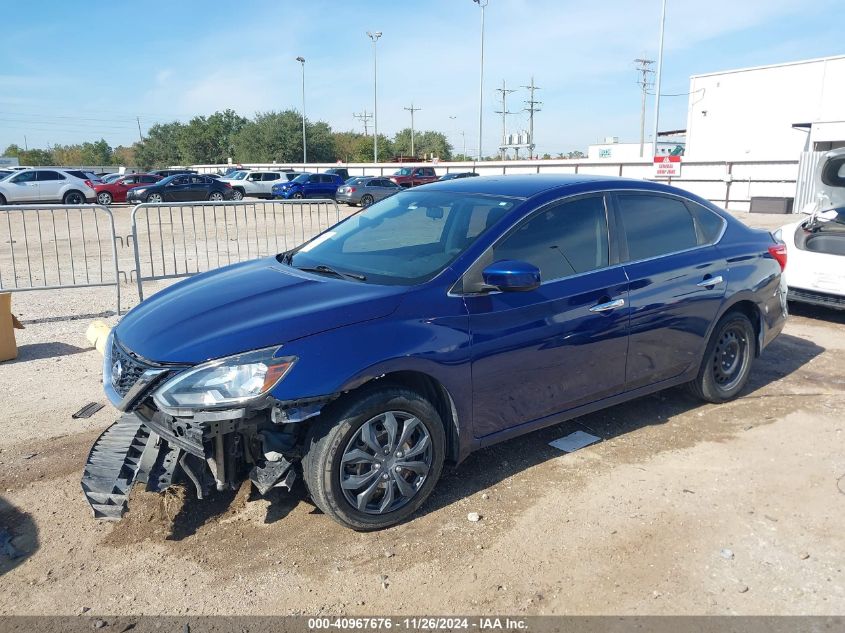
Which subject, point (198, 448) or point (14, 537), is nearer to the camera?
point (198, 448)

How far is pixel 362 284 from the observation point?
373cm

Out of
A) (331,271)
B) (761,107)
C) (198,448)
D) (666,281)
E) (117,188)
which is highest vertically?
(761,107)

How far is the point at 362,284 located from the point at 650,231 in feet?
7.05

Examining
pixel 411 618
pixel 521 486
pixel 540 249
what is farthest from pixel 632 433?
pixel 411 618

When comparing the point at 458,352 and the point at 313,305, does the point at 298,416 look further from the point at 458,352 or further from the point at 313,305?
the point at 458,352

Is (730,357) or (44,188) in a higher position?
(44,188)

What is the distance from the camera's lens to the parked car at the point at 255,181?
36.4 m

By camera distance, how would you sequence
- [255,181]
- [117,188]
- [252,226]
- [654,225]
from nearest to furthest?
[654,225] → [252,226] → [117,188] → [255,181]

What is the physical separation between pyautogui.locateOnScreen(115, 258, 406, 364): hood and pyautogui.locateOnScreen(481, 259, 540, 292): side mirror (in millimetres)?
501

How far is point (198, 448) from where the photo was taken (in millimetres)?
3143

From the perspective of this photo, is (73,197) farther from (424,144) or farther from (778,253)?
(424,144)

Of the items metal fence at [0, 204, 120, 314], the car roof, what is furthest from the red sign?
the car roof

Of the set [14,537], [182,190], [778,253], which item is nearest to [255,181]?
[182,190]

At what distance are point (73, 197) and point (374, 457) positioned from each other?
30324mm
